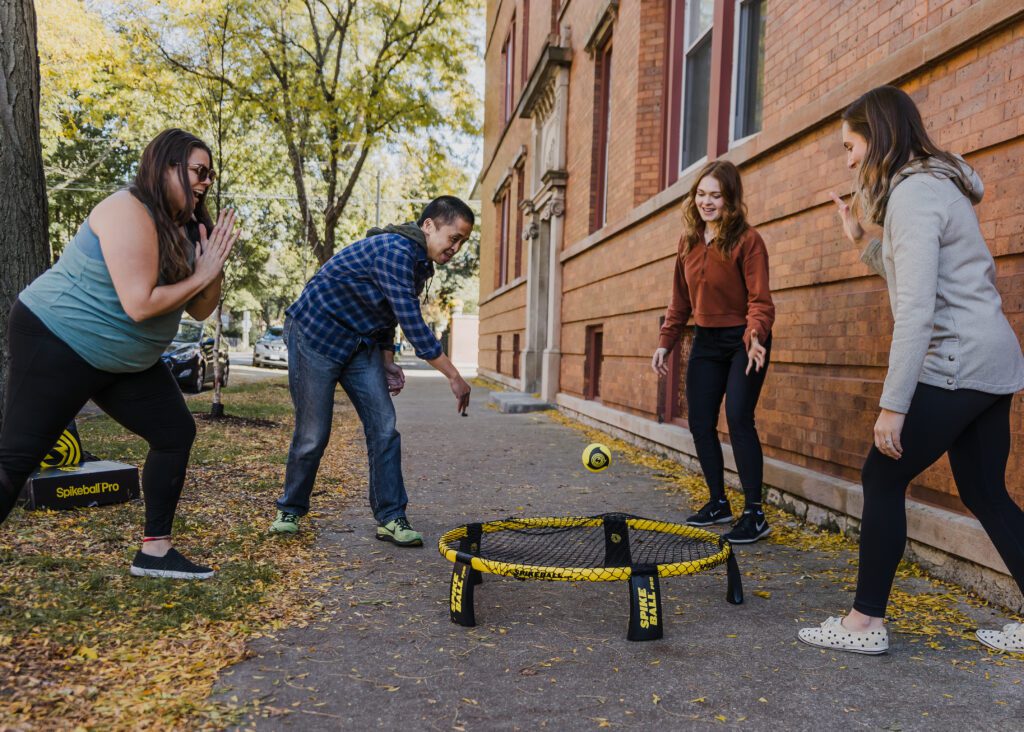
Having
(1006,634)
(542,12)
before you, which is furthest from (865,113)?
(542,12)

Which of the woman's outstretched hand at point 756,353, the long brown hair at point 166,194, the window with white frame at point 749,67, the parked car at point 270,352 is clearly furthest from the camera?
the parked car at point 270,352

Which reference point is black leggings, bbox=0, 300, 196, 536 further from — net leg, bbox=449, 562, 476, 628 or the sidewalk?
net leg, bbox=449, 562, 476, 628

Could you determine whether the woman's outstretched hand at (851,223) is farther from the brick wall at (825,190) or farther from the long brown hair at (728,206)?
the long brown hair at (728,206)

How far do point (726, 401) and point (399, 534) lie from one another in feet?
6.66

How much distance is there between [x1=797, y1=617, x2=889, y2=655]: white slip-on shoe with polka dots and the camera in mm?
2956

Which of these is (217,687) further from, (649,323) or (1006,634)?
(649,323)

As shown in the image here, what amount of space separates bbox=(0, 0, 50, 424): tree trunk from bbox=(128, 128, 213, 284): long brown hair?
2.39 meters

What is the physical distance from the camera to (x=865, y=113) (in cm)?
294

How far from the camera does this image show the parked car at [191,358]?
15.2m

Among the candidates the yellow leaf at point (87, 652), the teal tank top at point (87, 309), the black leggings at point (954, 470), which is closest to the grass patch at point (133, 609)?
the yellow leaf at point (87, 652)

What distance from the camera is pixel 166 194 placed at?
3.23m

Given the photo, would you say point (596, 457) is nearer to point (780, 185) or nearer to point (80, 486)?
point (780, 185)

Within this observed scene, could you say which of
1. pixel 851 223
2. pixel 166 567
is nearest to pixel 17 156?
pixel 166 567

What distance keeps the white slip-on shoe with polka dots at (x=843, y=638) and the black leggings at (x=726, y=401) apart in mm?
1568
